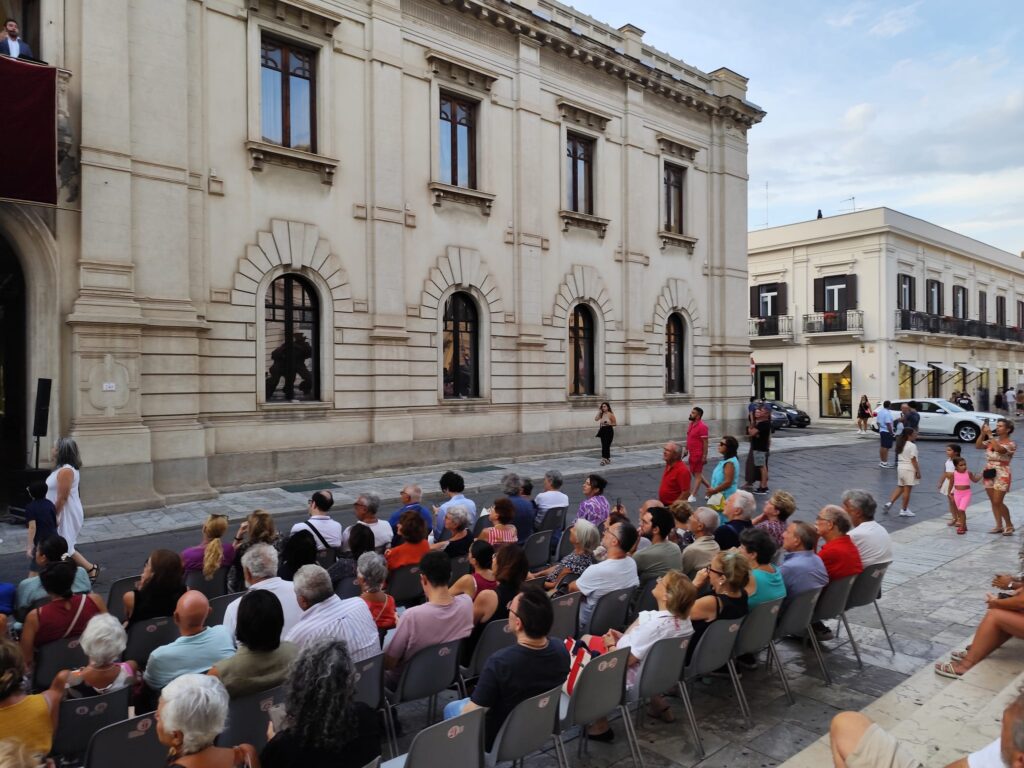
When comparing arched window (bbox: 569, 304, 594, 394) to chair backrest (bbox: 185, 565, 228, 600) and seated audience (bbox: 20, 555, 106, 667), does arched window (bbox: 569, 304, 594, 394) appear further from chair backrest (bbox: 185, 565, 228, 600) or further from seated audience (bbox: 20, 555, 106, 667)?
seated audience (bbox: 20, 555, 106, 667)

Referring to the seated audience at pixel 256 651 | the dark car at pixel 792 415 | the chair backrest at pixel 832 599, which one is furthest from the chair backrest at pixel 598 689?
the dark car at pixel 792 415

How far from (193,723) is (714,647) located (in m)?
3.20

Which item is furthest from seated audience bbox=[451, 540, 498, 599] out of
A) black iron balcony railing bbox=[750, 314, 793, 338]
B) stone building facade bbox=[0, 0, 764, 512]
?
black iron balcony railing bbox=[750, 314, 793, 338]

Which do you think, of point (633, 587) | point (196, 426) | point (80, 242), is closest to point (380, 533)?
point (633, 587)

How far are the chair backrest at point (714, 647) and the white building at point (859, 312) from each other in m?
33.3

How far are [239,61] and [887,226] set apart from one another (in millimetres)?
30811

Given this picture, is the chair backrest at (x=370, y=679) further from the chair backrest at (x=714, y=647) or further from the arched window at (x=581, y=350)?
the arched window at (x=581, y=350)

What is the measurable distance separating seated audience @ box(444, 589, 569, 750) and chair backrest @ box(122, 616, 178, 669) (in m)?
2.13

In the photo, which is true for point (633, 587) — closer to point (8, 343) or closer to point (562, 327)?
point (8, 343)

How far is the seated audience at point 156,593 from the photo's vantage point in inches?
185

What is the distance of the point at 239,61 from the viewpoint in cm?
1375

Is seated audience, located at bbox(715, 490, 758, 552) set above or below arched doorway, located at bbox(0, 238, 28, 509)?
below

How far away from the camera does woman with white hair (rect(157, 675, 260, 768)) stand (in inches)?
105

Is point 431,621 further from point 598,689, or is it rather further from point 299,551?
point 299,551
